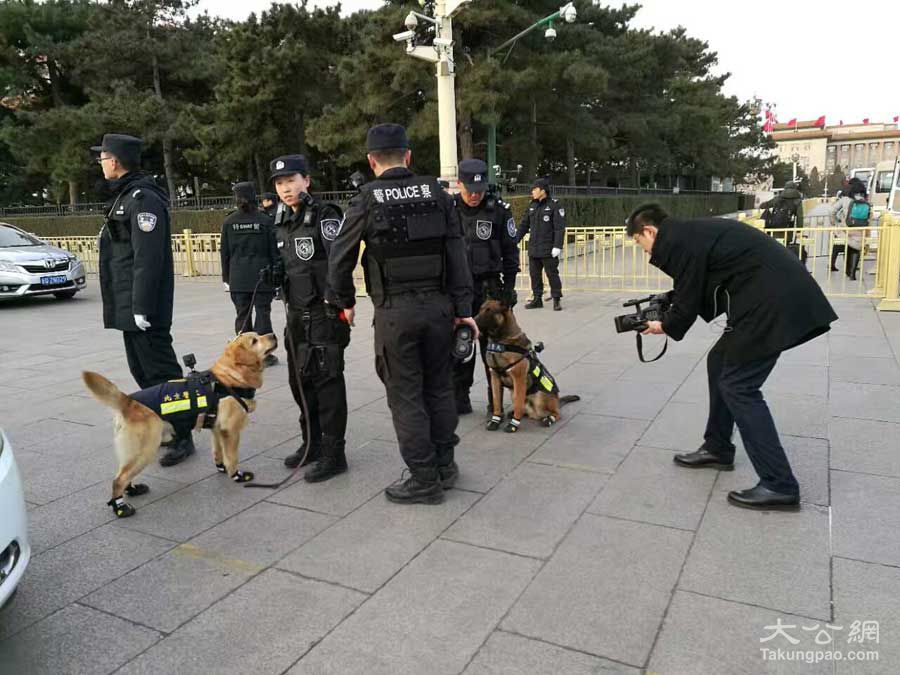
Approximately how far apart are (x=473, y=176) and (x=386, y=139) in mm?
1747

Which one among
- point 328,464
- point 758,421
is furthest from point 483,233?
point 758,421

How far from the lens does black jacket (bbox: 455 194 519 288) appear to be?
204 inches

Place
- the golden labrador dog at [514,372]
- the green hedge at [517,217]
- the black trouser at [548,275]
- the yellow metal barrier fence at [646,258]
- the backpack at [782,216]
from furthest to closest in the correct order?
1. the green hedge at [517,217]
2. the backpack at [782,216]
3. the black trouser at [548,275]
4. the yellow metal barrier fence at [646,258]
5. the golden labrador dog at [514,372]

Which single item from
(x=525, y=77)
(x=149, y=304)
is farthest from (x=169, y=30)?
(x=149, y=304)

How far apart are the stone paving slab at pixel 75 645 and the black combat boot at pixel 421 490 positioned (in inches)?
56.6

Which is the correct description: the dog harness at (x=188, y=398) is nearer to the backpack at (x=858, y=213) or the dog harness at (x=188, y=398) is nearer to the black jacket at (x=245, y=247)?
the black jacket at (x=245, y=247)

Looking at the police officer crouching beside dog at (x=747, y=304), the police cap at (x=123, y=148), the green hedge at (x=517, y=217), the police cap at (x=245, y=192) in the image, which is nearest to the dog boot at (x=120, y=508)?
the police cap at (x=123, y=148)

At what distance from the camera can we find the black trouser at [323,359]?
387 centimetres

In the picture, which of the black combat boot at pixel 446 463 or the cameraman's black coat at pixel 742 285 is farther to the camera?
the black combat boot at pixel 446 463

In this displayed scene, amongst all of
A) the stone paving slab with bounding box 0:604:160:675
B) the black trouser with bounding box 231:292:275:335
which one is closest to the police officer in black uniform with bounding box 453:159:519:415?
the black trouser with bounding box 231:292:275:335

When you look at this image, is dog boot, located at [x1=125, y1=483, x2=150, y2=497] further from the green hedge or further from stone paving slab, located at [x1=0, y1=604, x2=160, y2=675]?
the green hedge

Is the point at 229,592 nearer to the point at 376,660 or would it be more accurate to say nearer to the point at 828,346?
the point at 376,660

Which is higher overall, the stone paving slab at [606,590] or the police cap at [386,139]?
the police cap at [386,139]

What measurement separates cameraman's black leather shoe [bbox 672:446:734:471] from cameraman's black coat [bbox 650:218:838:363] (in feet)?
2.71
